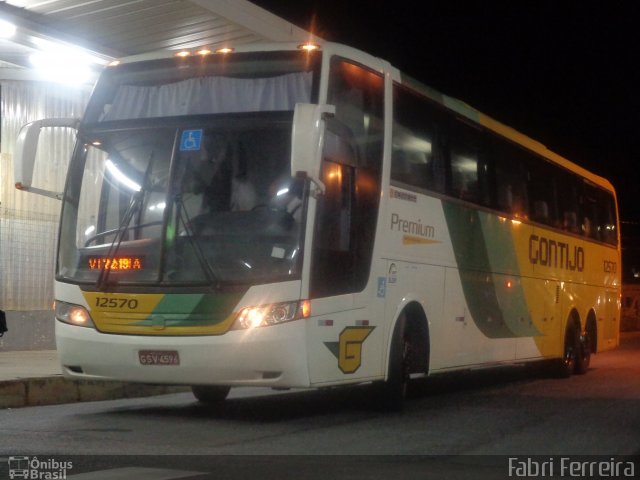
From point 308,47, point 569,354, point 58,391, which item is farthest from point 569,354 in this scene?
point 308,47

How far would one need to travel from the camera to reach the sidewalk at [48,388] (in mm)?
12320

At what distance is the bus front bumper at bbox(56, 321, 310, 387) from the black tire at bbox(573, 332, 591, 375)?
1058 centimetres

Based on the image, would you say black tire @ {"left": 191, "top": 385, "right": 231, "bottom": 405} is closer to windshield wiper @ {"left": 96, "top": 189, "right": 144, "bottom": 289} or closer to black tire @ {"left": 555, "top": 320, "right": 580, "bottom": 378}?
windshield wiper @ {"left": 96, "top": 189, "right": 144, "bottom": 289}

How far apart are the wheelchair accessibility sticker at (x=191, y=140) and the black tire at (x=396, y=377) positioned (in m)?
3.10

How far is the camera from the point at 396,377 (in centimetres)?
1197

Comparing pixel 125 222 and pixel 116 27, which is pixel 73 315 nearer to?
pixel 125 222

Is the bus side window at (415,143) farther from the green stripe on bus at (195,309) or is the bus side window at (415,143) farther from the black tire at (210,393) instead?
the black tire at (210,393)

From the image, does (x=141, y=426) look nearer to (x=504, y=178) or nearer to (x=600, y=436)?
(x=600, y=436)

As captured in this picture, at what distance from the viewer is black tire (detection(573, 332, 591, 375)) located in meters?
19.6

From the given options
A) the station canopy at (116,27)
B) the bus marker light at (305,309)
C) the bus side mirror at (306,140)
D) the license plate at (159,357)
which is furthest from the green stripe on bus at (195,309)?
the station canopy at (116,27)

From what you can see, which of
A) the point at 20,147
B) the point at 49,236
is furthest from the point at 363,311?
the point at 49,236

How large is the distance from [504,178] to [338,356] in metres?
6.04

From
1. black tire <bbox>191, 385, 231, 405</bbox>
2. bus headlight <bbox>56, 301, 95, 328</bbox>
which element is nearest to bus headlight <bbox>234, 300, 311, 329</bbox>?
bus headlight <bbox>56, 301, 95, 328</bbox>

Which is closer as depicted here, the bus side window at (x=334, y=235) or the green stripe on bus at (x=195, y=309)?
the green stripe on bus at (x=195, y=309)
